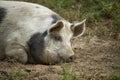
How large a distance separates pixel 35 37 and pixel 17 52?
0.33 meters

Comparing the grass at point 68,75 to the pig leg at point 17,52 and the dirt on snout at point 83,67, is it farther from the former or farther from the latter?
the pig leg at point 17,52

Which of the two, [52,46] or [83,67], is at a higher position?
[52,46]

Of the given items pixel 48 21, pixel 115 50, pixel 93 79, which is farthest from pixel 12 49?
pixel 115 50

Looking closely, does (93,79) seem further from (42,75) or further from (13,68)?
(13,68)

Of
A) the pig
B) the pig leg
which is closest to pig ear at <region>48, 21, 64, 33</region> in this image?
the pig

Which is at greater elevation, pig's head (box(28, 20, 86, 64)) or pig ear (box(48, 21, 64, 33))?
pig ear (box(48, 21, 64, 33))

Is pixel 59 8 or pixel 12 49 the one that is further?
pixel 59 8

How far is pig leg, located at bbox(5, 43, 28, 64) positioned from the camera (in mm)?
7004

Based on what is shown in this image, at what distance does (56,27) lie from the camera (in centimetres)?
693

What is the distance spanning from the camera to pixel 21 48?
23.0 feet

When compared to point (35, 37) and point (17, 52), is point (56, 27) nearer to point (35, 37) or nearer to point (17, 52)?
point (35, 37)

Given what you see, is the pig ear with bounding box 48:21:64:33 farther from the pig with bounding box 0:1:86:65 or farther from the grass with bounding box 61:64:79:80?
the grass with bounding box 61:64:79:80

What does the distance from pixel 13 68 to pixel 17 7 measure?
112 centimetres

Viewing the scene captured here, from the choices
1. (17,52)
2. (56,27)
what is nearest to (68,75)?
(56,27)
